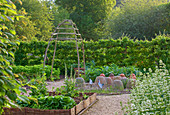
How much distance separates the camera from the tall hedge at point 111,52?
891 centimetres

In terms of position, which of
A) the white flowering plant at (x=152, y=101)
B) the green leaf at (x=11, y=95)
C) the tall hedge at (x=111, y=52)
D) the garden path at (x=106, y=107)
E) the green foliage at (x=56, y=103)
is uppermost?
the tall hedge at (x=111, y=52)

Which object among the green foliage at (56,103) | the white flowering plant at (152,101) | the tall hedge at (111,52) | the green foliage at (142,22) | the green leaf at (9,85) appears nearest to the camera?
the green leaf at (9,85)

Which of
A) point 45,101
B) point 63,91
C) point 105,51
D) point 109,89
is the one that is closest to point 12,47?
point 45,101

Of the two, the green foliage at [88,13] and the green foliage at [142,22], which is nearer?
the green foliage at [142,22]

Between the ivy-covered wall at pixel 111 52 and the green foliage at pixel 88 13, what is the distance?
11877mm

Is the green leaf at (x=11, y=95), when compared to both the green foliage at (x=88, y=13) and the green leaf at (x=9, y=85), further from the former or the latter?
the green foliage at (x=88, y=13)

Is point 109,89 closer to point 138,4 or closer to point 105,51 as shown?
point 105,51

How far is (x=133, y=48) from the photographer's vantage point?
9.37 metres

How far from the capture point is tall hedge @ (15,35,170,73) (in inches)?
351

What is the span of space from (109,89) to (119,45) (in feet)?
12.6

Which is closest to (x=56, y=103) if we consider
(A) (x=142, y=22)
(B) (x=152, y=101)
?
(B) (x=152, y=101)

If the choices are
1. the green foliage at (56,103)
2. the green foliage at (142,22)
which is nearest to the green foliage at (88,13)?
the green foliage at (142,22)

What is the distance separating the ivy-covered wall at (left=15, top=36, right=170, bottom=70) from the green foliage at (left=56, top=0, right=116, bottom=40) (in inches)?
468

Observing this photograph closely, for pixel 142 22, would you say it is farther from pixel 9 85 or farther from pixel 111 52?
pixel 9 85
